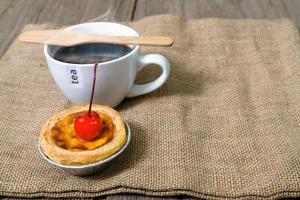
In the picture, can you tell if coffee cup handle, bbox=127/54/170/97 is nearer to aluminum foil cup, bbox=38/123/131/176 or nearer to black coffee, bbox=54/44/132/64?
black coffee, bbox=54/44/132/64

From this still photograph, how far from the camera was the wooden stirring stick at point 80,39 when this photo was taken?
50 cm

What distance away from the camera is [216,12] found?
0.81 meters

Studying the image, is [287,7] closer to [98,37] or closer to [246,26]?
[246,26]

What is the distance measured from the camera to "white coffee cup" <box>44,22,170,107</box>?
0.49 m

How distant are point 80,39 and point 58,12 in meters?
0.33

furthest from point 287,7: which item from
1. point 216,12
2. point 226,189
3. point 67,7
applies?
point 226,189

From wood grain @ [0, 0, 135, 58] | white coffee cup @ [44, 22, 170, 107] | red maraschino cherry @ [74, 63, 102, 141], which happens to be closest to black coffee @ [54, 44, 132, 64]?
white coffee cup @ [44, 22, 170, 107]

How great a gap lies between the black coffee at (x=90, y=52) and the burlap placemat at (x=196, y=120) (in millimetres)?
64

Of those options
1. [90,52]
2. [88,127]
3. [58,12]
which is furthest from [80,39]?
[58,12]

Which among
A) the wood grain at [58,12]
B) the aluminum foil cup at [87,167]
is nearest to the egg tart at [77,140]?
the aluminum foil cup at [87,167]

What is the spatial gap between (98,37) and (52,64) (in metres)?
0.06

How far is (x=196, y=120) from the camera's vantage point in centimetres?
50

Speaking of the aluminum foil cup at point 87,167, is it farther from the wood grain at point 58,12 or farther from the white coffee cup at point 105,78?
the wood grain at point 58,12

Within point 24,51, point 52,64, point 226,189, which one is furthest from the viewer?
point 24,51
